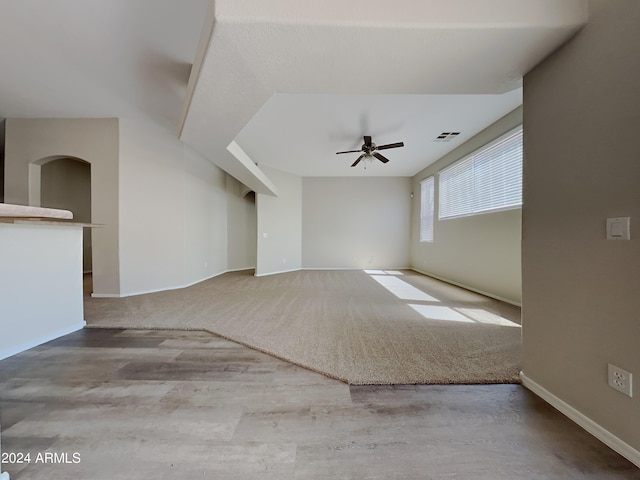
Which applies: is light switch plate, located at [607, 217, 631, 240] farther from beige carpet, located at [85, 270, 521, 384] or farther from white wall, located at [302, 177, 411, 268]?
white wall, located at [302, 177, 411, 268]

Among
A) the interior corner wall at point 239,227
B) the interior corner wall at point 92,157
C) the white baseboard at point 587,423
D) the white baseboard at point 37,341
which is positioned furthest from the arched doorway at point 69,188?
the white baseboard at point 587,423

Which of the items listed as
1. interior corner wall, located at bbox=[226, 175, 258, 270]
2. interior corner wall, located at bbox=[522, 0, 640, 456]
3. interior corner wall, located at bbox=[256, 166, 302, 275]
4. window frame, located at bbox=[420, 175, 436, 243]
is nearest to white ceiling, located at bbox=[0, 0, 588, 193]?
interior corner wall, located at bbox=[522, 0, 640, 456]

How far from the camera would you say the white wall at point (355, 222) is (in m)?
7.27

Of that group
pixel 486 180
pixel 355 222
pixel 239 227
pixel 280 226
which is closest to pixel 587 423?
pixel 486 180

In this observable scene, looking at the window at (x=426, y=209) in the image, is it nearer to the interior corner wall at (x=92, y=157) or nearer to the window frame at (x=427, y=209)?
the window frame at (x=427, y=209)

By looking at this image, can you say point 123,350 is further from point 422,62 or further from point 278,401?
point 422,62

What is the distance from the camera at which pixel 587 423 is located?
128 centimetres

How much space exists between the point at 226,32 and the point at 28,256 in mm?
2600

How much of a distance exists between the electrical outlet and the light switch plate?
63cm

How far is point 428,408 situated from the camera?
1437 millimetres

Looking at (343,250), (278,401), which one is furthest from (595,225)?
(343,250)

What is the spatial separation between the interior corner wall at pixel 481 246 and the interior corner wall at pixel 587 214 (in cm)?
229

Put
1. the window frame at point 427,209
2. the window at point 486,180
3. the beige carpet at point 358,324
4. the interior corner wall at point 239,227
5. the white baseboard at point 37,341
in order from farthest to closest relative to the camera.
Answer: the interior corner wall at point 239,227, the window frame at point 427,209, the window at point 486,180, the white baseboard at point 37,341, the beige carpet at point 358,324

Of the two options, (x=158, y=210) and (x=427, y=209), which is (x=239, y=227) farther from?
(x=427, y=209)
